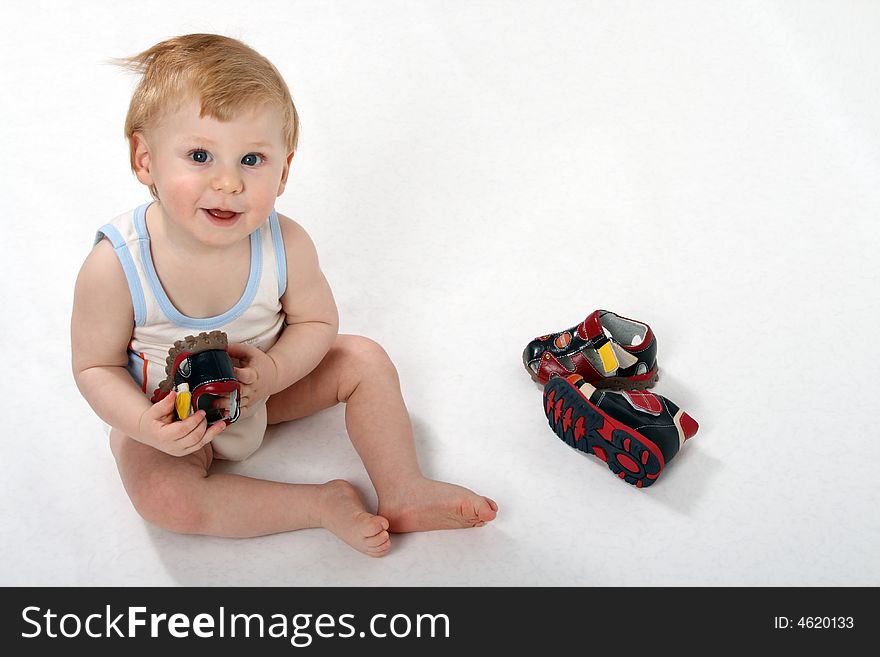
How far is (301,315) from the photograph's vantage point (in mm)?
1396

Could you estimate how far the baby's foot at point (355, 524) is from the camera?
126 cm

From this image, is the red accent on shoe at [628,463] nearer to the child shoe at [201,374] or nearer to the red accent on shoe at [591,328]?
the red accent on shoe at [591,328]

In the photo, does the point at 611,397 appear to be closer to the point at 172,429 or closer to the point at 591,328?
the point at 591,328

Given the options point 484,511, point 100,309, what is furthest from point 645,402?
point 100,309

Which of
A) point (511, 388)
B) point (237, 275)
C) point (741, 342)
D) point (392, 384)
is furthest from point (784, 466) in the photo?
point (237, 275)

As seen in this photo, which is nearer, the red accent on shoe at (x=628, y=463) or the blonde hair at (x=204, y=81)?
the blonde hair at (x=204, y=81)

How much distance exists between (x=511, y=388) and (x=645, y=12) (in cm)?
126

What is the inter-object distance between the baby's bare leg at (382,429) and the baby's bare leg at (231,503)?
5cm

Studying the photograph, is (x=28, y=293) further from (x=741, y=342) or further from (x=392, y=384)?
(x=741, y=342)

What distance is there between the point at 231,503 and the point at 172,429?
0.48ft

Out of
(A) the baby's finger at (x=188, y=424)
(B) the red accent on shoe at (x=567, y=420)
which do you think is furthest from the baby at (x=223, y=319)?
(B) the red accent on shoe at (x=567, y=420)

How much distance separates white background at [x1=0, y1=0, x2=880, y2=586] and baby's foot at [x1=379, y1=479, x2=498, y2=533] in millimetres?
31

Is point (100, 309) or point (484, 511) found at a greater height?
point (100, 309)

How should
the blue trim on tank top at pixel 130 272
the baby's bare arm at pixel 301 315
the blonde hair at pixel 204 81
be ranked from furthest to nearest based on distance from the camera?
1. the baby's bare arm at pixel 301 315
2. the blue trim on tank top at pixel 130 272
3. the blonde hair at pixel 204 81
